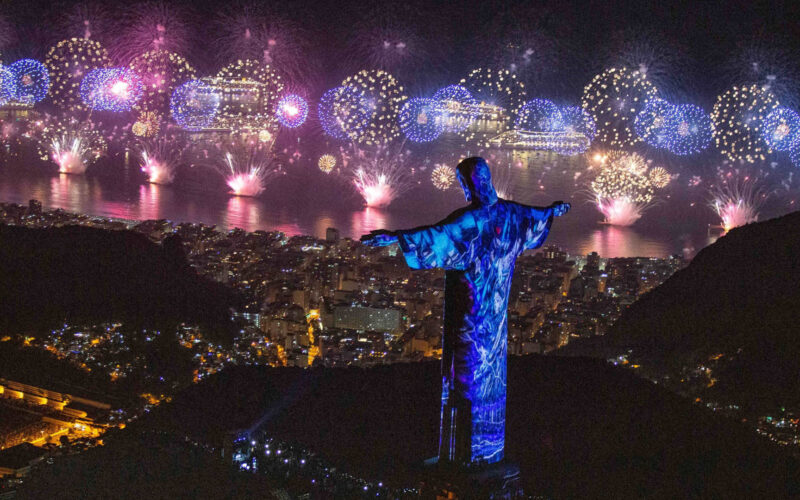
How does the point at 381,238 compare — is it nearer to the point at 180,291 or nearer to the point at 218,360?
the point at 218,360

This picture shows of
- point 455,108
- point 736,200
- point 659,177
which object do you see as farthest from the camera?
point 455,108

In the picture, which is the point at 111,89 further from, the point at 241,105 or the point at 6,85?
the point at 241,105

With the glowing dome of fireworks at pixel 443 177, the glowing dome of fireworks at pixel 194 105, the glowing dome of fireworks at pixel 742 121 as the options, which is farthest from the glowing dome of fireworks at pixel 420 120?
the glowing dome of fireworks at pixel 742 121

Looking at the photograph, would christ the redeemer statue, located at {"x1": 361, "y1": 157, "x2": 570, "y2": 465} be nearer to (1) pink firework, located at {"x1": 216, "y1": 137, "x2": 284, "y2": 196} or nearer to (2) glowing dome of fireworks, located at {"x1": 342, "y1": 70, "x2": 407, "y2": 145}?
(1) pink firework, located at {"x1": 216, "y1": 137, "x2": 284, "y2": 196}

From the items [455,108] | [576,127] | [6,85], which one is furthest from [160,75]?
[576,127]

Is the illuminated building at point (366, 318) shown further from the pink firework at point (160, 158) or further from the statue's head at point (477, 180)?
the pink firework at point (160, 158)

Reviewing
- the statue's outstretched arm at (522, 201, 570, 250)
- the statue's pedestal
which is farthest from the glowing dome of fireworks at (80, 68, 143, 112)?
the statue's pedestal
